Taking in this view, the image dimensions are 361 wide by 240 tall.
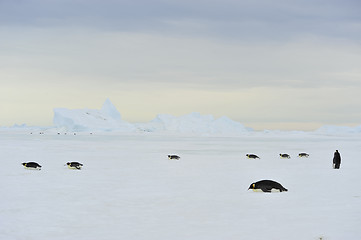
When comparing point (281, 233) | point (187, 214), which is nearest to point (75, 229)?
point (187, 214)

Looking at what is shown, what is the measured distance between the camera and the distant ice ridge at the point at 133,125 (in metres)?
73.3

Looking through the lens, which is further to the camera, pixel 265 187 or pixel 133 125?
pixel 133 125

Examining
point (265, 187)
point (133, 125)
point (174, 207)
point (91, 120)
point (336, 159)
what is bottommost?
point (174, 207)

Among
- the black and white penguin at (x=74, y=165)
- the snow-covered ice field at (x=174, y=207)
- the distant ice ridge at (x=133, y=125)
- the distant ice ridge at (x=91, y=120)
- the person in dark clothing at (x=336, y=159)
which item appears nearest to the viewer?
the snow-covered ice field at (x=174, y=207)

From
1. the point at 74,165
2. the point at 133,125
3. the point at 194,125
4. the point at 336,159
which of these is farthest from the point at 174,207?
the point at 194,125

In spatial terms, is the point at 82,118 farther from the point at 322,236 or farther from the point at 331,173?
the point at 322,236

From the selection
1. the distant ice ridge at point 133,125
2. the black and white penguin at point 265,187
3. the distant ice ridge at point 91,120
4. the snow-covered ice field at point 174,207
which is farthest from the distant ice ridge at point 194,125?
the black and white penguin at point 265,187

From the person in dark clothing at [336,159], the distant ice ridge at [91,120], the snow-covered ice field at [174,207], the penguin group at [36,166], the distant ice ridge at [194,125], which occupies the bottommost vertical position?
the snow-covered ice field at [174,207]

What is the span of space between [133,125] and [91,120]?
1244 cm

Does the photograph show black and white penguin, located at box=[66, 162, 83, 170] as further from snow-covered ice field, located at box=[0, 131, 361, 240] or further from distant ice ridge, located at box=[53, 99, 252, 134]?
distant ice ridge, located at box=[53, 99, 252, 134]

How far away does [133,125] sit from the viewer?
88.0m

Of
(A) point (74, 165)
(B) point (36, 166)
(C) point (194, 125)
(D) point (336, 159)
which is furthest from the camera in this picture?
(C) point (194, 125)

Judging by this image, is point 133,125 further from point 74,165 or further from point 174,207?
point 174,207

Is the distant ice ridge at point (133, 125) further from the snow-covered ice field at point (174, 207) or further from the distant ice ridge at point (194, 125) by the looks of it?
the snow-covered ice field at point (174, 207)
